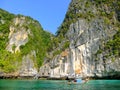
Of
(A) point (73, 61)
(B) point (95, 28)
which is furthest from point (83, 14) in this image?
(A) point (73, 61)

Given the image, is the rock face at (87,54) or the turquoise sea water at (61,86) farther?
the rock face at (87,54)

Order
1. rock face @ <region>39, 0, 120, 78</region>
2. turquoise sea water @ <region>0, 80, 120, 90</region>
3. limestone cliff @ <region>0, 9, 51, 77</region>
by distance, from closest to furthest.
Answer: turquoise sea water @ <region>0, 80, 120, 90</region> → rock face @ <region>39, 0, 120, 78</region> → limestone cliff @ <region>0, 9, 51, 77</region>

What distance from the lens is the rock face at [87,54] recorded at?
179 ft

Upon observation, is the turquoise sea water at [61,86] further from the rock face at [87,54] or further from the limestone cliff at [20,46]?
the limestone cliff at [20,46]

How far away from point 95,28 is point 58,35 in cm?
1149

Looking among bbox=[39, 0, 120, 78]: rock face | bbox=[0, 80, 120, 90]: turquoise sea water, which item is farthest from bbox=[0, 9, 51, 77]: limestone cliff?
bbox=[0, 80, 120, 90]: turquoise sea water

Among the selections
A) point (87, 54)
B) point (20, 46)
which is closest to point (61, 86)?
point (87, 54)

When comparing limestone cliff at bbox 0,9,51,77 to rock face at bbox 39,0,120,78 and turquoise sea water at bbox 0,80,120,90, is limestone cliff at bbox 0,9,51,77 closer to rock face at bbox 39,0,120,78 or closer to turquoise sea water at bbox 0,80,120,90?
rock face at bbox 39,0,120,78

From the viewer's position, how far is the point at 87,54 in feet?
189

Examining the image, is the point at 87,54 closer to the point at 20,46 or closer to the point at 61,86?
the point at 61,86

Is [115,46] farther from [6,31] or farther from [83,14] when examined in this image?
[6,31]

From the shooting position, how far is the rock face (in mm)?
54469

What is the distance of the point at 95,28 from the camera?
6038cm

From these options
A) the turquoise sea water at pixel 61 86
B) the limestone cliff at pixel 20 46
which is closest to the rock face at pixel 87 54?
the limestone cliff at pixel 20 46
